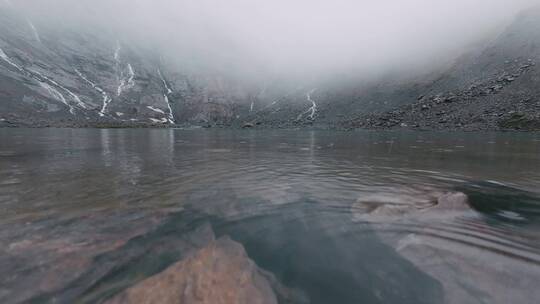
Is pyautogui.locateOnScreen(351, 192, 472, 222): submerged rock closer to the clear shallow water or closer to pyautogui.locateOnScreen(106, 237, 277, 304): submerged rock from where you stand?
the clear shallow water

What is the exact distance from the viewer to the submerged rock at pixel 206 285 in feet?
19.1

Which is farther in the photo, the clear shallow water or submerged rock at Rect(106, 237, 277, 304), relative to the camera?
the clear shallow water

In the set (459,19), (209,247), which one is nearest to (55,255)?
(209,247)

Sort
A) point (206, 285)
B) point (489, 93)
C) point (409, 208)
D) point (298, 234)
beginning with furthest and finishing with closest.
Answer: point (489, 93) → point (409, 208) → point (298, 234) → point (206, 285)

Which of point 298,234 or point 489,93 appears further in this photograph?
point 489,93

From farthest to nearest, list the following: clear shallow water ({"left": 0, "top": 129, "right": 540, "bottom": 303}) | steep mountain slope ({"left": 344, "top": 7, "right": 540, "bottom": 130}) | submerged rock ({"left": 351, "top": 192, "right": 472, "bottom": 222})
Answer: steep mountain slope ({"left": 344, "top": 7, "right": 540, "bottom": 130}) < submerged rock ({"left": 351, "top": 192, "right": 472, "bottom": 222}) < clear shallow water ({"left": 0, "top": 129, "right": 540, "bottom": 303})

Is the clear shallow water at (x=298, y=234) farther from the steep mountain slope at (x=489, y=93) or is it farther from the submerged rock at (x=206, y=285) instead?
the steep mountain slope at (x=489, y=93)

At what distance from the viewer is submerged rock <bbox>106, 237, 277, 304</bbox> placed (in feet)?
19.1

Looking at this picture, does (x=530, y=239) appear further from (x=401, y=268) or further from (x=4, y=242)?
(x=4, y=242)

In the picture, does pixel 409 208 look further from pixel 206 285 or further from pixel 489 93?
pixel 489 93

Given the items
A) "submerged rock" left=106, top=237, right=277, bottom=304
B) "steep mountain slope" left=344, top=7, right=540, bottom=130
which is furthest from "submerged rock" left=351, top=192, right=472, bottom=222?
"steep mountain slope" left=344, top=7, right=540, bottom=130

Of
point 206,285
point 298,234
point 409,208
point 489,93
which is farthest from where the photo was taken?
point 489,93

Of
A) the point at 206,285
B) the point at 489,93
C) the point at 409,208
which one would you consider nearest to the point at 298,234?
the point at 206,285

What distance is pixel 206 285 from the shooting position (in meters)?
6.25
